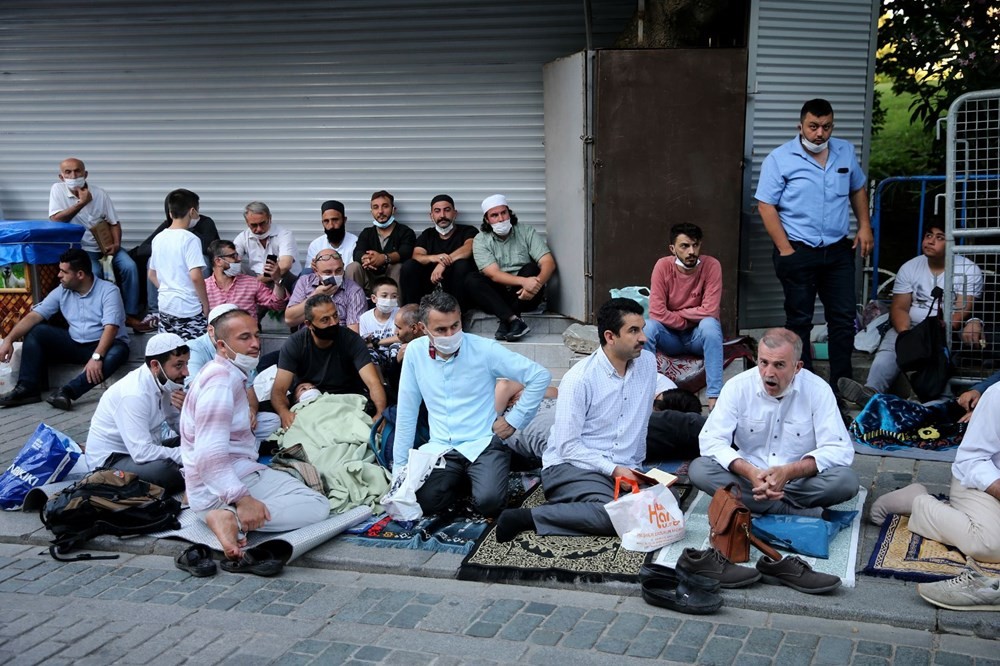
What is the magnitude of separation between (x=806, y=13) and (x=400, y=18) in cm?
387

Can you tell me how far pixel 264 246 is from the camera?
31.9 ft

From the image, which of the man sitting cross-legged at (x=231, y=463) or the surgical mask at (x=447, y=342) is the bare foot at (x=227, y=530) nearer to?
the man sitting cross-legged at (x=231, y=463)

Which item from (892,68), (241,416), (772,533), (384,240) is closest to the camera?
(772,533)

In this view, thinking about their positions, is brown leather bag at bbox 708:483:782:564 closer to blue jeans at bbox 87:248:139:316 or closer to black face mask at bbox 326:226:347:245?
black face mask at bbox 326:226:347:245

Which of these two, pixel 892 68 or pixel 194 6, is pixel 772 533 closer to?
pixel 892 68

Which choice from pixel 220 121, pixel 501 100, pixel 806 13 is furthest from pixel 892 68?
pixel 220 121

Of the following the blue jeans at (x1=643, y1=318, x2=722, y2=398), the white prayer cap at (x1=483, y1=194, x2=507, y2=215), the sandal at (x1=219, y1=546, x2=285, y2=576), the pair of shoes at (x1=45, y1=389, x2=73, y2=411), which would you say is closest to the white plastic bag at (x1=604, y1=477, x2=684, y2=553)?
the sandal at (x1=219, y1=546, x2=285, y2=576)

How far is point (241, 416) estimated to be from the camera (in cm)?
558

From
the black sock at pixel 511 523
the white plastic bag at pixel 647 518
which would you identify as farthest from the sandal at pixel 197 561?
the white plastic bag at pixel 647 518

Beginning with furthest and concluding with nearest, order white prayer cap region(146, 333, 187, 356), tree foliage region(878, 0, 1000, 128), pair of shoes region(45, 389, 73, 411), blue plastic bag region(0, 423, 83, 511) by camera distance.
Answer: tree foliage region(878, 0, 1000, 128)
pair of shoes region(45, 389, 73, 411)
blue plastic bag region(0, 423, 83, 511)
white prayer cap region(146, 333, 187, 356)

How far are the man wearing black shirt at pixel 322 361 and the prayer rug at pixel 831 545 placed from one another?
101 inches

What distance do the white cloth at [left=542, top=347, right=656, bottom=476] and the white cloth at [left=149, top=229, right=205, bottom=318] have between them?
4.73 meters

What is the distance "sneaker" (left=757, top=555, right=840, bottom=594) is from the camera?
4.57 metres

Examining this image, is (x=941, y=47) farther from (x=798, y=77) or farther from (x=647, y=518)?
(x=647, y=518)
